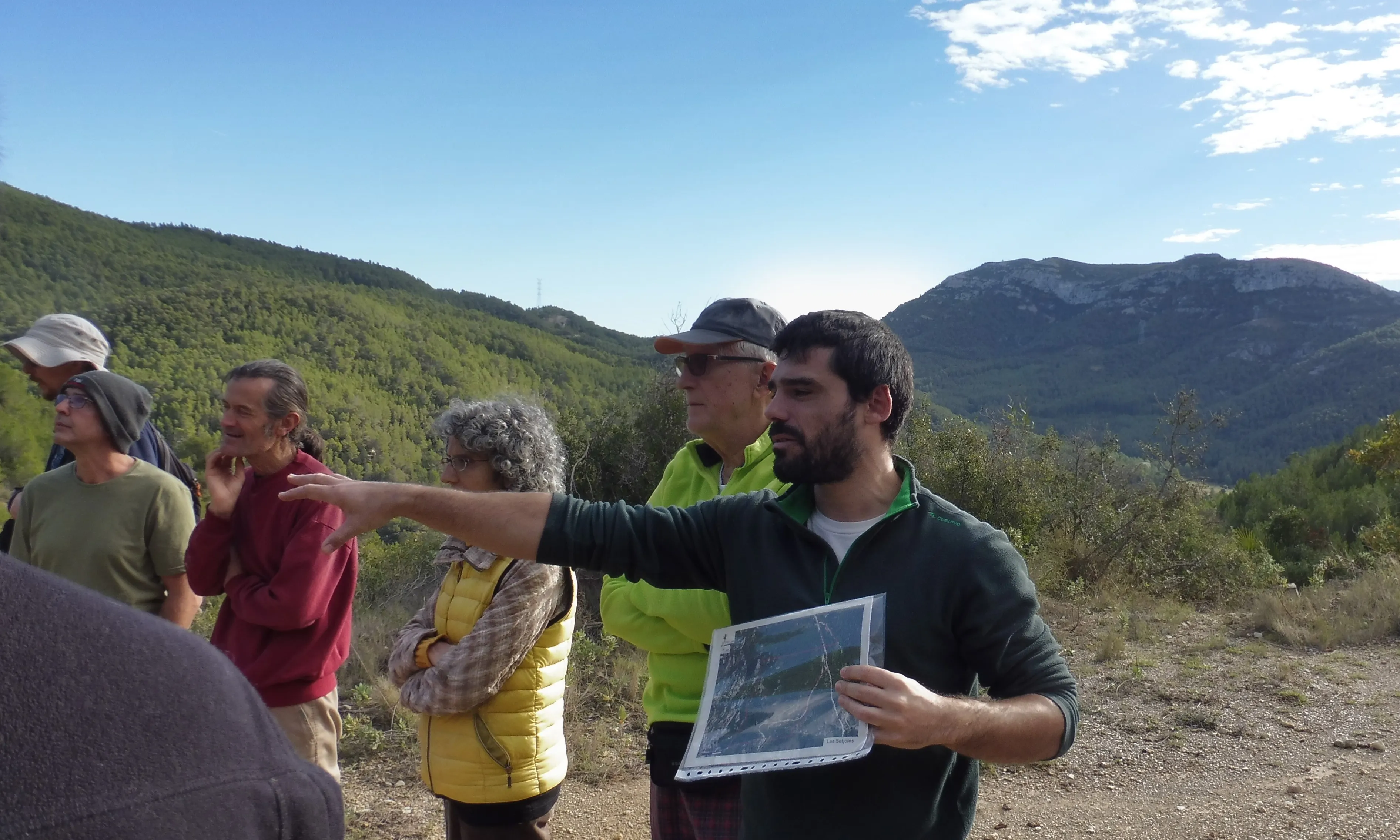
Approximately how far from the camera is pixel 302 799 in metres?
0.70

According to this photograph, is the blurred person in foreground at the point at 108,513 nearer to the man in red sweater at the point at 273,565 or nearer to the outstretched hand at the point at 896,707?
the man in red sweater at the point at 273,565

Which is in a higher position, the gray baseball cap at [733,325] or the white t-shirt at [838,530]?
the gray baseball cap at [733,325]

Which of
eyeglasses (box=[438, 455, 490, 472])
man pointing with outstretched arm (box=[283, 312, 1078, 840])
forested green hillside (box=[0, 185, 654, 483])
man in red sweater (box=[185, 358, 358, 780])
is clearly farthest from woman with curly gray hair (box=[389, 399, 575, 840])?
forested green hillside (box=[0, 185, 654, 483])

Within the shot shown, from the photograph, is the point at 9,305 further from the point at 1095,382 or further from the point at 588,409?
the point at 1095,382

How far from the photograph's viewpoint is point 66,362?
11.8ft

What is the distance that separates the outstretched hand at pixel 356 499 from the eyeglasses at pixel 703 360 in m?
1.15

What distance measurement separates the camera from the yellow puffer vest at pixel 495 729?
2605 mm

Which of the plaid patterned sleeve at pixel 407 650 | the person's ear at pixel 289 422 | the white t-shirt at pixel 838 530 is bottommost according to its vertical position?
the plaid patterned sleeve at pixel 407 650

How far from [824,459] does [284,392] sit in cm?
204

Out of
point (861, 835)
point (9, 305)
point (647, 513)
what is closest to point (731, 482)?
point (647, 513)

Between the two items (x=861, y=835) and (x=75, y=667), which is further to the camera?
(x=861, y=835)

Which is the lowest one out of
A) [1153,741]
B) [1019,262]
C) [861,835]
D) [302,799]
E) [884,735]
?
[1153,741]

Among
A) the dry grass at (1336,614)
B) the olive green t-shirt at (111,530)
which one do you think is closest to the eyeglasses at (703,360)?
the olive green t-shirt at (111,530)

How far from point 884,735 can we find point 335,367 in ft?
192
